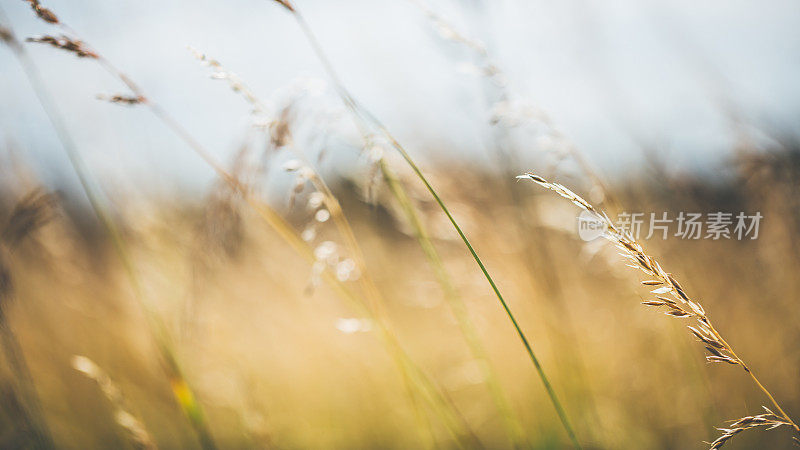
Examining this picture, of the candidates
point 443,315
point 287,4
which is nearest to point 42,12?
point 287,4

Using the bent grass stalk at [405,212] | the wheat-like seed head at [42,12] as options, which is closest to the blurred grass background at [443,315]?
the bent grass stalk at [405,212]

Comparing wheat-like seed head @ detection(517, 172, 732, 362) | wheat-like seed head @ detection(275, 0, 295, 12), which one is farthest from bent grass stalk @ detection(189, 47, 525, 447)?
wheat-like seed head @ detection(517, 172, 732, 362)

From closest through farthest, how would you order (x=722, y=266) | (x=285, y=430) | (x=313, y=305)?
(x=722, y=266)
(x=285, y=430)
(x=313, y=305)

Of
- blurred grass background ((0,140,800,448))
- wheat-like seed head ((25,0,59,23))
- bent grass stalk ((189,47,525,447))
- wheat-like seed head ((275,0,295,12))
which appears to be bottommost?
blurred grass background ((0,140,800,448))

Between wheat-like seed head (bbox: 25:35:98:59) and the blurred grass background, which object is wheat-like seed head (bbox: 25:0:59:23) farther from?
the blurred grass background

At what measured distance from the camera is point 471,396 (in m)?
2.77

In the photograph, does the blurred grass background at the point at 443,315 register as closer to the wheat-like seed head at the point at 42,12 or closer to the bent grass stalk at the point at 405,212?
the bent grass stalk at the point at 405,212

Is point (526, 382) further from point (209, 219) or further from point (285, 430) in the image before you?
point (209, 219)

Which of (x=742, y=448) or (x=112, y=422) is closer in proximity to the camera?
(x=742, y=448)

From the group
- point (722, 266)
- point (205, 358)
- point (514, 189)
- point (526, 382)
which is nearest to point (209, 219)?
point (514, 189)

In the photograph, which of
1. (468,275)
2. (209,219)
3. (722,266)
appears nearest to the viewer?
(209,219)

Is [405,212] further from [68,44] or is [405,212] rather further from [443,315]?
[443,315]

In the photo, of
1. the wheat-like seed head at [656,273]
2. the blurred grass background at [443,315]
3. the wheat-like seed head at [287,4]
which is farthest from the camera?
the blurred grass background at [443,315]

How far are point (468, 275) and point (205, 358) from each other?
157cm
